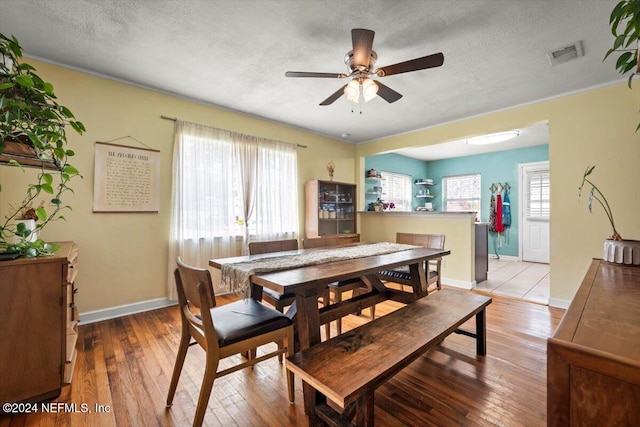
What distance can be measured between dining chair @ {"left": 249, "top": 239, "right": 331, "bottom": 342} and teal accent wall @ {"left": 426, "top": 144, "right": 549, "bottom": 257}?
5.79m

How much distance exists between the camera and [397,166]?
267 inches

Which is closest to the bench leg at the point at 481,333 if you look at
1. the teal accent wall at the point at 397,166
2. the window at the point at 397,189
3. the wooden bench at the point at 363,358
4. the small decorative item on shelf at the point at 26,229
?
the wooden bench at the point at 363,358

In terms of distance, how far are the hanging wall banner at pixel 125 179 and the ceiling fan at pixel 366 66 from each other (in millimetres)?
2069

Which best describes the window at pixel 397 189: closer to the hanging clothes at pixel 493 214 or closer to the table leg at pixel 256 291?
the hanging clothes at pixel 493 214

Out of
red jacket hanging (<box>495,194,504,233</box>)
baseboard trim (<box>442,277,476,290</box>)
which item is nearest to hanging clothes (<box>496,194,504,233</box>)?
red jacket hanging (<box>495,194,504,233</box>)

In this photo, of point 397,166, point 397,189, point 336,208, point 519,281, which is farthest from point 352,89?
point 397,189

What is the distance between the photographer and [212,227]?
11.5 feet

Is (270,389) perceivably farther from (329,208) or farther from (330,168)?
(330,168)

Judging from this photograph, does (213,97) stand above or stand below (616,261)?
above

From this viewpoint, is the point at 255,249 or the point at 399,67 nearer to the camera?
the point at 399,67

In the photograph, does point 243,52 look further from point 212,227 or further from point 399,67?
point 212,227

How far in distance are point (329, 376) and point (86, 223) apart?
9.62 ft

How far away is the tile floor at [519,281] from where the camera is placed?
3621mm

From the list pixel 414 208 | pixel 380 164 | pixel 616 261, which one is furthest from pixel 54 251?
pixel 414 208
